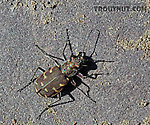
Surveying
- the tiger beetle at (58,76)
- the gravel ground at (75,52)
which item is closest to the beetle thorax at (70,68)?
the tiger beetle at (58,76)

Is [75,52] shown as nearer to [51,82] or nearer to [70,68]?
[70,68]

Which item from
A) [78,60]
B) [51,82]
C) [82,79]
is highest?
[78,60]

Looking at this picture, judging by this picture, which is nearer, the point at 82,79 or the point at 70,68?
the point at 70,68

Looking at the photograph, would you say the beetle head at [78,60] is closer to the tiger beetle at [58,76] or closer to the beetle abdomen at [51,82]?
the tiger beetle at [58,76]

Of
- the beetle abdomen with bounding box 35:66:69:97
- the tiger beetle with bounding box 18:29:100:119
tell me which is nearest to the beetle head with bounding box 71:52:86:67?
the tiger beetle with bounding box 18:29:100:119

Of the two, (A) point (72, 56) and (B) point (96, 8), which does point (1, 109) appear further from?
(B) point (96, 8)

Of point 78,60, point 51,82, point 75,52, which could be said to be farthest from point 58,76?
point 75,52

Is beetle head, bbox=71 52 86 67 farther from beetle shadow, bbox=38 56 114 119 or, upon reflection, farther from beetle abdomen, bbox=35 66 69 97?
beetle abdomen, bbox=35 66 69 97
